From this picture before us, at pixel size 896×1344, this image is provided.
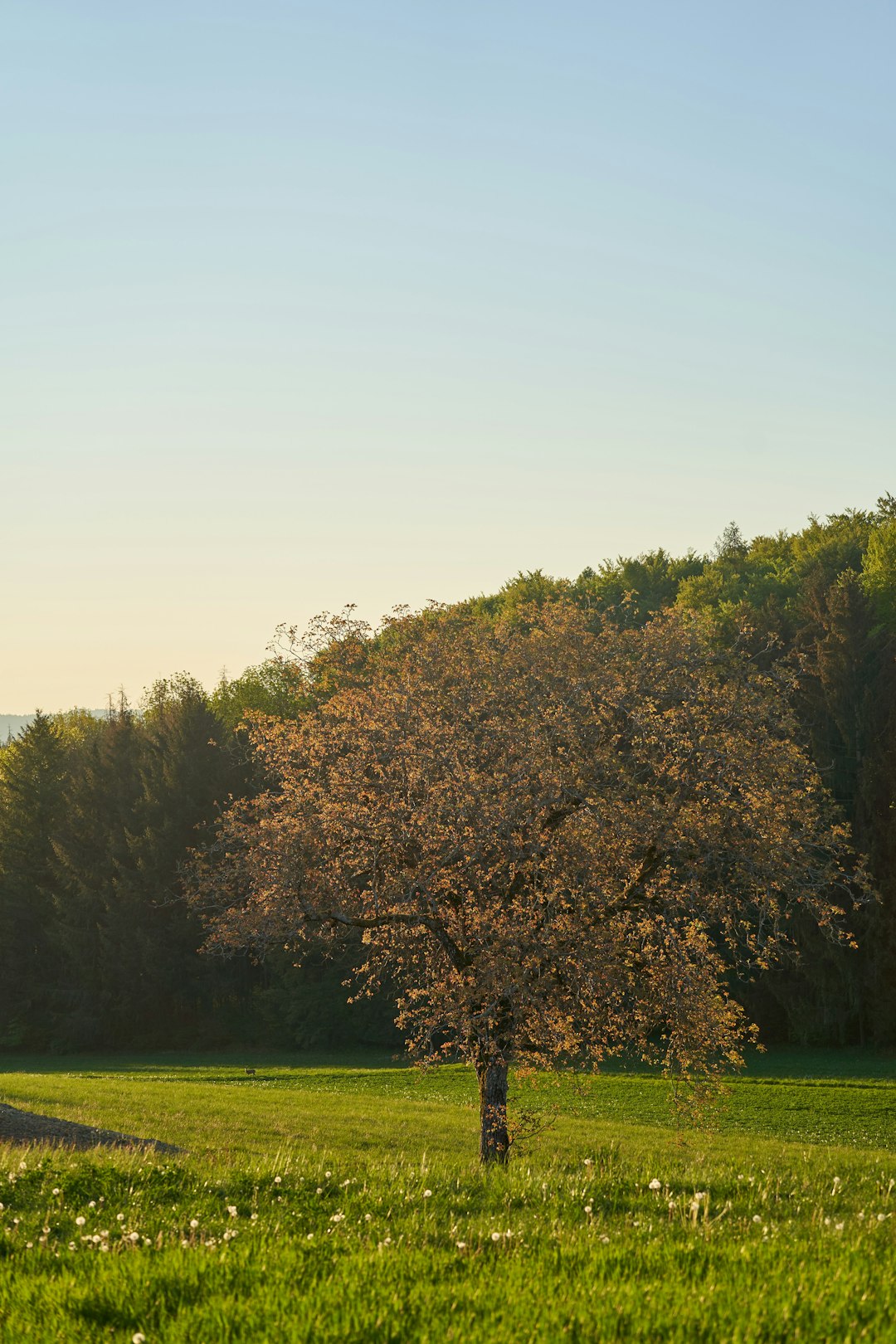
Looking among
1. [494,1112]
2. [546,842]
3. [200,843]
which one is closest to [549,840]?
[546,842]

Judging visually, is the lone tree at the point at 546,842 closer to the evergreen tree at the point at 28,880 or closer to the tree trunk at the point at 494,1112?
the tree trunk at the point at 494,1112

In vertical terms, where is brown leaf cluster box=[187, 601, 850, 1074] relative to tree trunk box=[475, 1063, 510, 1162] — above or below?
above

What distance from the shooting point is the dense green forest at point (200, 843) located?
50.2 m

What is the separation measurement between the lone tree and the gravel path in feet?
12.9

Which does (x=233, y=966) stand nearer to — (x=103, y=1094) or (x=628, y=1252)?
(x=103, y=1094)

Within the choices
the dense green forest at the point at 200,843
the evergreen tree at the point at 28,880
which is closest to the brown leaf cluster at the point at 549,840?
the dense green forest at the point at 200,843

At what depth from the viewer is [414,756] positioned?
17969 millimetres

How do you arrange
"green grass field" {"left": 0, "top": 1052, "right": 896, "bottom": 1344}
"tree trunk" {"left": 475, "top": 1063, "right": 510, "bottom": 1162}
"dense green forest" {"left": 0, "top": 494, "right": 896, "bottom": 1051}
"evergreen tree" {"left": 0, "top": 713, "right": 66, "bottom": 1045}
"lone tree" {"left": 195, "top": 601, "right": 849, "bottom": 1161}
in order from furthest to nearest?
"evergreen tree" {"left": 0, "top": 713, "right": 66, "bottom": 1045} < "dense green forest" {"left": 0, "top": 494, "right": 896, "bottom": 1051} < "tree trunk" {"left": 475, "top": 1063, "right": 510, "bottom": 1162} < "lone tree" {"left": 195, "top": 601, "right": 849, "bottom": 1161} < "green grass field" {"left": 0, "top": 1052, "right": 896, "bottom": 1344}

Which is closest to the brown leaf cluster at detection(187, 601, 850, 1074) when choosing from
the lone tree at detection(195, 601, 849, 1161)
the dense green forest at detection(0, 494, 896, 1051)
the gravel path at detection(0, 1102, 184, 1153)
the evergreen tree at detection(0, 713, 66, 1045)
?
the lone tree at detection(195, 601, 849, 1161)

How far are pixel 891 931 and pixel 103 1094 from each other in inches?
1354

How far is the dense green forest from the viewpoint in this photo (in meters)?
50.2

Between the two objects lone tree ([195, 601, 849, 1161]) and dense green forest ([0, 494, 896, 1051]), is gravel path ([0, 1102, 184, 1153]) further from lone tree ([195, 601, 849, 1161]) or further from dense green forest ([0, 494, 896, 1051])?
dense green forest ([0, 494, 896, 1051])

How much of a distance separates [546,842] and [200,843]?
39.0 metres

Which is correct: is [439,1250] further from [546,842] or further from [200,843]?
[200,843]
